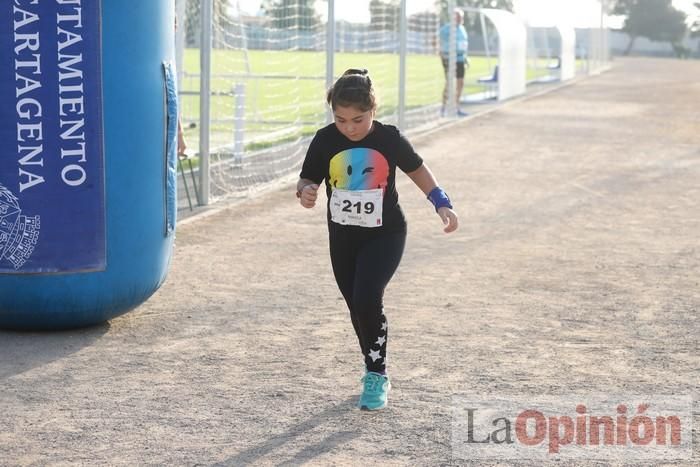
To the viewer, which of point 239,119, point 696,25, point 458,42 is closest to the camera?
point 239,119

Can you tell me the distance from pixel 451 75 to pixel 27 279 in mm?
16149

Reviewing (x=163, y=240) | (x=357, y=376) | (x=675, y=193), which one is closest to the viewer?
(x=357, y=376)

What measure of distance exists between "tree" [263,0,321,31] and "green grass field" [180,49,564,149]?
55 centimetres

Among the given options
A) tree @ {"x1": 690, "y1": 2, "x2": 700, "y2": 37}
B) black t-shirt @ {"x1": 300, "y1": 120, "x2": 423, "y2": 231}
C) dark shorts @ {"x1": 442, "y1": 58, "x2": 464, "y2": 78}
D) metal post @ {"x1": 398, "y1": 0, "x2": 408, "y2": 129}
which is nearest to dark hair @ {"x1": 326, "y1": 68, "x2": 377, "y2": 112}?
black t-shirt @ {"x1": 300, "y1": 120, "x2": 423, "y2": 231}

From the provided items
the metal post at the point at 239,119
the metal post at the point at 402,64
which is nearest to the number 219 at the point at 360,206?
the metal post at the point at 239,119

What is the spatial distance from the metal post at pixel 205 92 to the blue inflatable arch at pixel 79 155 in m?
4.13

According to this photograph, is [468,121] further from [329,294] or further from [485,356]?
[485,356]

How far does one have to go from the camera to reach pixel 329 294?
6879 millimetres

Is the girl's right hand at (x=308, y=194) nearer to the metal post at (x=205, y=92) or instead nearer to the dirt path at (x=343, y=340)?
the dirt path at (x=343, y=340)

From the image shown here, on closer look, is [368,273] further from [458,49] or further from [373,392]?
[458,49]

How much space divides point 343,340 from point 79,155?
146cm

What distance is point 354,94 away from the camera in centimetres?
453

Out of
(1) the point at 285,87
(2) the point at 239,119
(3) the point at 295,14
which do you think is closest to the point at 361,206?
(2) the point at 239,119

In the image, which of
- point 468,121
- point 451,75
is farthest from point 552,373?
point 451,75
